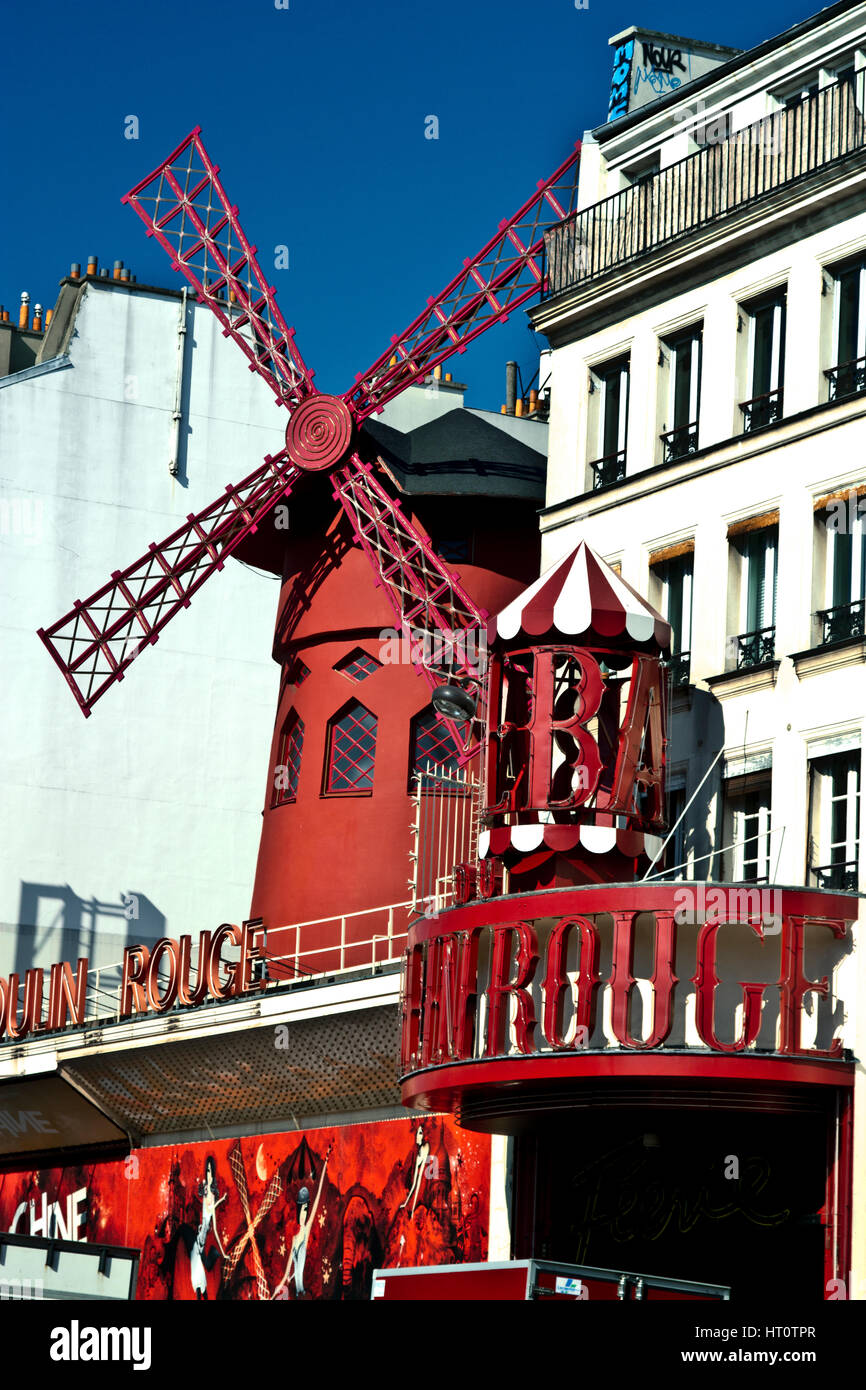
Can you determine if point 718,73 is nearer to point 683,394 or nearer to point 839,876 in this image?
point 683,394

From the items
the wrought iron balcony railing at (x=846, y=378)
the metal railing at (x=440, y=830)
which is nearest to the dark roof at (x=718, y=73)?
the wrought iron balcony railing at (x=846, y=378)

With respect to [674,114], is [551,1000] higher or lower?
lower

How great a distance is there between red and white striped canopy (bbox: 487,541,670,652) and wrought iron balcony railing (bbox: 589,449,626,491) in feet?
8.42

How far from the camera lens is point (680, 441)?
68.8 feet

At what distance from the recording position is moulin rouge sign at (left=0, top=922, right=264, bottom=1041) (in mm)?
24875

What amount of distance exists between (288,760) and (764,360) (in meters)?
9.37

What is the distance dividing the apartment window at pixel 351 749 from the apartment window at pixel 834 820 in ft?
28.0

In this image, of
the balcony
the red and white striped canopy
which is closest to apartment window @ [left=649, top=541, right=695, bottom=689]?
the red and white striped canopy

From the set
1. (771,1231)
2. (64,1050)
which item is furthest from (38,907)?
(771,1231)

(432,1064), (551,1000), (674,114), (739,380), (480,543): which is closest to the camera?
(551,1000)

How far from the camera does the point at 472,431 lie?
88.7 feet

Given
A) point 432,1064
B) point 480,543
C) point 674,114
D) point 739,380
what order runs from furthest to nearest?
point 480,543 < point 674,114 < point 739,380 < point 432,1064

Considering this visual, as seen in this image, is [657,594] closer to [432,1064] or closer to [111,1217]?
[432,1064]
